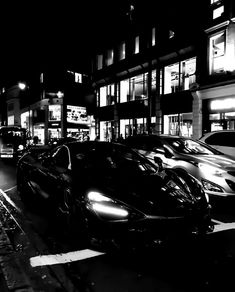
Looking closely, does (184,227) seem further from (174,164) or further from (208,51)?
(208,51)

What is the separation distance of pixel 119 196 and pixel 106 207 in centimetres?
23

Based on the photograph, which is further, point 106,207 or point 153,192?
point 153,192

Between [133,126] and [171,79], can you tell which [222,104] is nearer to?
[171,79]

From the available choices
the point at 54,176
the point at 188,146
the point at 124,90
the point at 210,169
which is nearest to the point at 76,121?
the point at 124,90

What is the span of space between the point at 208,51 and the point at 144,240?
19.9m

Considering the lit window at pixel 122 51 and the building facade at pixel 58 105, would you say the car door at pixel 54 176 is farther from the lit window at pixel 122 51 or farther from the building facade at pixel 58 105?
the building facade at pixel 58 105

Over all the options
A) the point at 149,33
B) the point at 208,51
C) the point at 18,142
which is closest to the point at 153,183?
the point at 18,142

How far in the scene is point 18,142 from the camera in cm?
1980

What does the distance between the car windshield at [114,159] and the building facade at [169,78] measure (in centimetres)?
1374

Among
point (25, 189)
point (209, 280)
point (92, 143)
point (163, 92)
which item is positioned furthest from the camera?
point (163, 92)

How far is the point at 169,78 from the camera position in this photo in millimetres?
26172

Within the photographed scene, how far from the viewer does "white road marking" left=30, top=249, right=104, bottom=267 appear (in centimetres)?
398

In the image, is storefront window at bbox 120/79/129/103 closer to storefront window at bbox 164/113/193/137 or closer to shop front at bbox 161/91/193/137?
shop front at bbox 161/91/193/137

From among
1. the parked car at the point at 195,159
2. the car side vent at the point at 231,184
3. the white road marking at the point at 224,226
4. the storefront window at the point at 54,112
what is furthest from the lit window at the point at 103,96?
the white road marking at the point at 224,226
